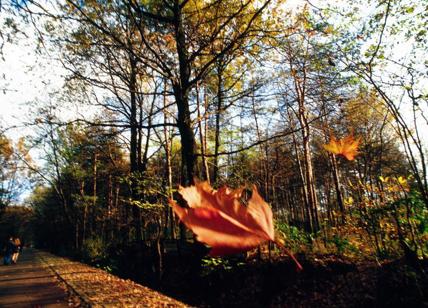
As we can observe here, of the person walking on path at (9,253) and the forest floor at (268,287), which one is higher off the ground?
the person walking on path at (9,253)

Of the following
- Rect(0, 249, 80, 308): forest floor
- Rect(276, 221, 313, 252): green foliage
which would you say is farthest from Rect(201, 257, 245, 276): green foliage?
Rect(0, 249, 80, 308): forest floor

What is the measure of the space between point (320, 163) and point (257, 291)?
2115cm

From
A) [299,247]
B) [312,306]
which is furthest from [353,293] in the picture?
[299,247]

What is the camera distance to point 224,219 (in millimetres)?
655

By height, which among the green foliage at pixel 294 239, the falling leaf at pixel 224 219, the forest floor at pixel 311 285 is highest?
the falling leaf at pixel 224 219

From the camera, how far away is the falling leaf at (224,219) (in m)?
0.62

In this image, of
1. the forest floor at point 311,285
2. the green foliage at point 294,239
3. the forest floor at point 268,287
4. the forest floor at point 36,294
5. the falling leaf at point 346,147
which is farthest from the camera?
the green foliage at point 294,239

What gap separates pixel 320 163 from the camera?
27781 millimetres

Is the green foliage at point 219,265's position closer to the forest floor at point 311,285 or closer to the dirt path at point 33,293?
the forest floor at point 311,285

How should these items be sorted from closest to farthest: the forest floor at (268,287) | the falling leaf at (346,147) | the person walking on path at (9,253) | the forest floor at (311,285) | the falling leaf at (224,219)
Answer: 1. the falling leaf at (224,219)
2. the falling leaf at (346,147)
3. the forest floor at (311,285)
4. the forest floor at (268,287)
5. the person walking on path at (9,253)

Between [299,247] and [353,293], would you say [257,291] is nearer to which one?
[299,247]

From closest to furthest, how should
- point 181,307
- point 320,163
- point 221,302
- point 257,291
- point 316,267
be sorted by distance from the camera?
point 181,307 < point 316,267 < point 257,291 < point 221,302 < point 320,163

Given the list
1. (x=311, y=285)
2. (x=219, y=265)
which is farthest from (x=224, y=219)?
(x=219, y=265)

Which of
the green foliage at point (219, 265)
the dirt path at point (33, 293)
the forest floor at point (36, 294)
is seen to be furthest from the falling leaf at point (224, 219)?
the green foliage at point (219, 265)
